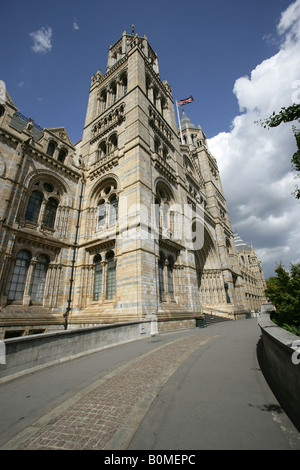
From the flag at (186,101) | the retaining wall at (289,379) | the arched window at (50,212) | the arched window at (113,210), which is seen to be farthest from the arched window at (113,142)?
the retaining wall at (289,379)

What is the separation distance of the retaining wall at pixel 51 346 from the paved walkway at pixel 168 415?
2207 mm

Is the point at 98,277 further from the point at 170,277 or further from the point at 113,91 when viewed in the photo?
the point at 113,91

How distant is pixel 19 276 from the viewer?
13.1 meters

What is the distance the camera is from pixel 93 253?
15.9 metres

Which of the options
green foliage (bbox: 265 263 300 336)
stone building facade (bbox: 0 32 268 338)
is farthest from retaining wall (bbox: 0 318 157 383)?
green foliage (bbox: 265 263 300 336)

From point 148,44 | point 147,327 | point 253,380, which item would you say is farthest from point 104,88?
point 253,380

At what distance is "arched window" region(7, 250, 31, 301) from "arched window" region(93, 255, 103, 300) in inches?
180

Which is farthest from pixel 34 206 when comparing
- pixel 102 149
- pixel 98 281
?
pixel 102 149

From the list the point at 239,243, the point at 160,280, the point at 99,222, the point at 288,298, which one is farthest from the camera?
the point at 239,243

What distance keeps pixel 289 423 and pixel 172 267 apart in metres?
13.8

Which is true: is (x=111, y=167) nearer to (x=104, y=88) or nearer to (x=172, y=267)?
(x=172, y=267)

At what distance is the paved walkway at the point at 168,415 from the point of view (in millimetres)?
2357

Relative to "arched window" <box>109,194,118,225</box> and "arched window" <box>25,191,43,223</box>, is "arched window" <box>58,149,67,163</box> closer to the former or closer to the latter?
"arched window" <box>25,191,43,223</box>

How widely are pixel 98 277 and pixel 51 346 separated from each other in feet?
31.1
